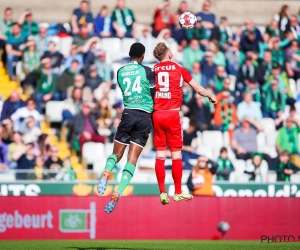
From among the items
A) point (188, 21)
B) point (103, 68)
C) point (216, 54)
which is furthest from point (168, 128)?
point (216, 54)

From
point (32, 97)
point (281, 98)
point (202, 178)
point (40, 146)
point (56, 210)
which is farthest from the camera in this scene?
point (281, 98)

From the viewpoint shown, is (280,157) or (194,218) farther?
(280,157)

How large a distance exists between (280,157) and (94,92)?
4.80 metres

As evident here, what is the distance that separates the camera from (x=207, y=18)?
2497 cm

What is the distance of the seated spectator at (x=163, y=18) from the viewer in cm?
2455

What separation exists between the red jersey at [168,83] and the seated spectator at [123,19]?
955 centimetres

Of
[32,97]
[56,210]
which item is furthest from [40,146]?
[56,210]

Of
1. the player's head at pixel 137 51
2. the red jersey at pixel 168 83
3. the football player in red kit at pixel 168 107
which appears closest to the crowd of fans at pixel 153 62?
the football player in red kit at pixel 168 107

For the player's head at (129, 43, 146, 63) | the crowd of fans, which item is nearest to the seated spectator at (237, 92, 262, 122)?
the crowd of fans

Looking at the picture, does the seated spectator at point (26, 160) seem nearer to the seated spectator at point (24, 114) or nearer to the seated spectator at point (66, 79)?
the seated spectator at point (24, 114)

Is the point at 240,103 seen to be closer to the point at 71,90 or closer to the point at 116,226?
the point at 71,90

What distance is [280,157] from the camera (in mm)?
21531

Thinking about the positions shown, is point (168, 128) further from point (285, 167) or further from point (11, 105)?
point (11, 105)

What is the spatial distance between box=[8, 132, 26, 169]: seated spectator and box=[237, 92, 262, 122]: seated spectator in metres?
5.66
